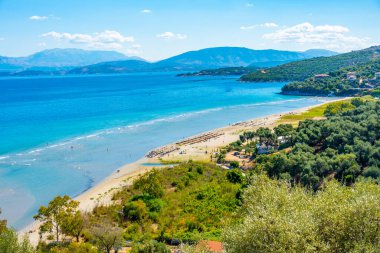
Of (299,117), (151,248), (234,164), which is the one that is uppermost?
(299,117)

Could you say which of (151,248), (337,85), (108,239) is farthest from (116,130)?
(337,85)

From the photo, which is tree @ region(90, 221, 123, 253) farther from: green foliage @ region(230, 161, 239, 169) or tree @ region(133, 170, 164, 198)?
green foliage @ region(230, 161, 239, 169)

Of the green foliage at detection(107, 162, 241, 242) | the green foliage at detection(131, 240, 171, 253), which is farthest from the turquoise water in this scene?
the green foliage at detection(131, 240, 171, 253)

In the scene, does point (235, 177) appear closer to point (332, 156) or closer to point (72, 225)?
point (332, 156)

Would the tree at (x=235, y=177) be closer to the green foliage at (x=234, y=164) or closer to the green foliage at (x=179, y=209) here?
the green foliage at (x=179, y=209)

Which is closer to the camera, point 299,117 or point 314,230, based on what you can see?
point 314,230
